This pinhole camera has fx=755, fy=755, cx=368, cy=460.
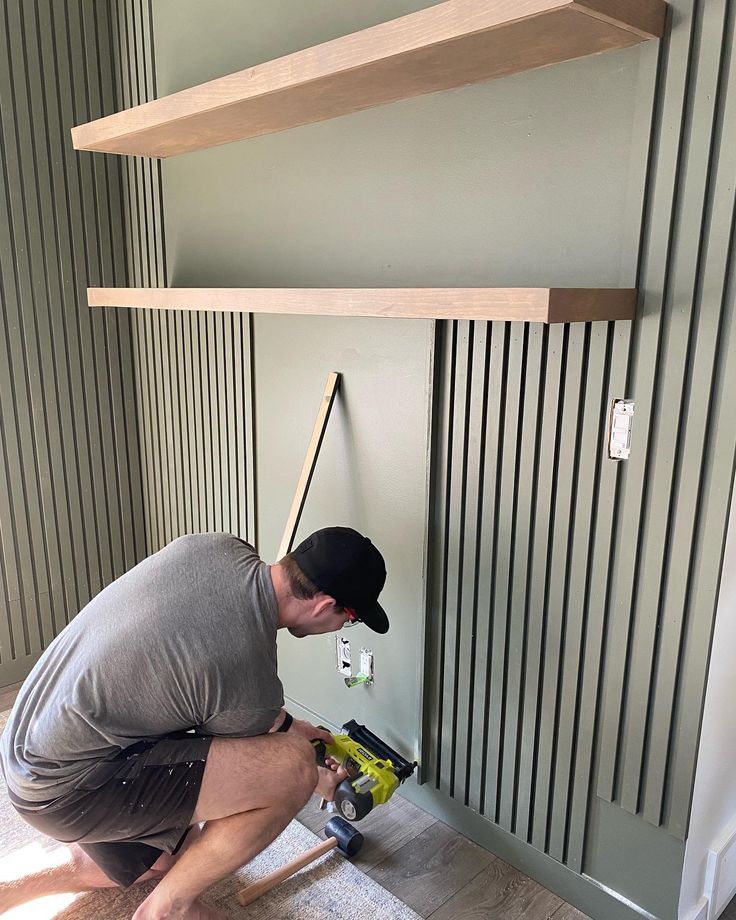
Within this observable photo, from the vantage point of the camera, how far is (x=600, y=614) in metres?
1.67

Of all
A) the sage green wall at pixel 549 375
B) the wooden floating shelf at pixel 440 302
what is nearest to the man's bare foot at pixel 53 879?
the sage green wall at pixel 549 375

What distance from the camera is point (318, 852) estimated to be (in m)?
2.00

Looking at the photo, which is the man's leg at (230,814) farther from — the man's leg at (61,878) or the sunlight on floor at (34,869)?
the sunlight on floor at (34,869)

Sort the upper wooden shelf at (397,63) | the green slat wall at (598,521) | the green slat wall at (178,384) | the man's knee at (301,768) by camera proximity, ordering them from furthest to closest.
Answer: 1. the green slat wall at (178,384)
2. the man's knee at (301,768)
3. the green slat wall at (598,521)
4. the upper wooden shelf at (397,63)

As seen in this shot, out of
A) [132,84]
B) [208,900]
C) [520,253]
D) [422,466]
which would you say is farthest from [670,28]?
[208,900]

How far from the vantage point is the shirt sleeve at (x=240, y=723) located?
66.6 inches

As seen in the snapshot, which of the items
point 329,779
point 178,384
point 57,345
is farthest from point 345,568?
point 57,345

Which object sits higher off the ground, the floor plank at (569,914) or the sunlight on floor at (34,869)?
the floor plank at (569,914)

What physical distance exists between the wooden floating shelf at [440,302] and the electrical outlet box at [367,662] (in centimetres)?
102

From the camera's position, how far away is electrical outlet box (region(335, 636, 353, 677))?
7.55 ft

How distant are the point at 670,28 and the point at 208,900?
2176 mm

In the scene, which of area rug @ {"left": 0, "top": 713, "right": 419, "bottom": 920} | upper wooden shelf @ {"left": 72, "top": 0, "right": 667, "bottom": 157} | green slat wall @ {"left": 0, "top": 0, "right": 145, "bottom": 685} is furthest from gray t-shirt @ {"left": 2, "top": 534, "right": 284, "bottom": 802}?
green slat wall @ {"left": 0, "top": 0, "right": 145, "bottom": 685}

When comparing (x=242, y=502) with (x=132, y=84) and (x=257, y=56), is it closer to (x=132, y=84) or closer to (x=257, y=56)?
(x=257, y=56)

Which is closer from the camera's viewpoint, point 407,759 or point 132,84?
point 407,759
